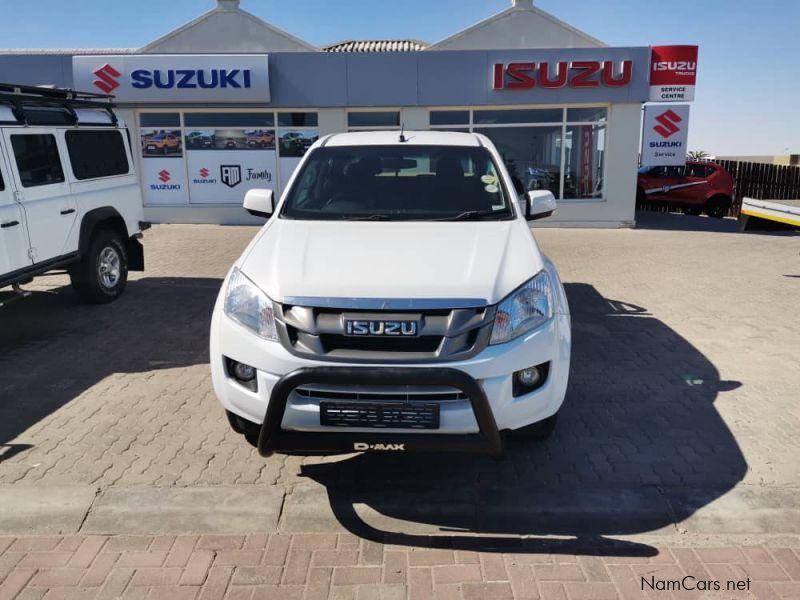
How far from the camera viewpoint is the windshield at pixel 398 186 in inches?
175

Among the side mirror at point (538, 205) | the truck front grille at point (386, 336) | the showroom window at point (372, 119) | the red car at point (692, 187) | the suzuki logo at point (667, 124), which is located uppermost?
the showroom window at point (372, 119)

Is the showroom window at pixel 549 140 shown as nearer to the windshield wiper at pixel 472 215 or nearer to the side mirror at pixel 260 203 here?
the side mirror at pixel 260 203

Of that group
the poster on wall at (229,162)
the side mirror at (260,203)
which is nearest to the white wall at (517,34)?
the poster on wall at (229,162)

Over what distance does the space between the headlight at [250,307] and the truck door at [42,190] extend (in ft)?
13.5

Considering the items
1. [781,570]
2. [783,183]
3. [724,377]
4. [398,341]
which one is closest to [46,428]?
[398,341]

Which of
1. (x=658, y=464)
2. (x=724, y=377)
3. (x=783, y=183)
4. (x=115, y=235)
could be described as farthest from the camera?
(x=783, y=183)

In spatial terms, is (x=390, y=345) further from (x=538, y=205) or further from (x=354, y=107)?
(x=354, y=107)

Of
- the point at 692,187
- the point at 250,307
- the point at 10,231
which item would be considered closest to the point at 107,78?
the point at 10,231

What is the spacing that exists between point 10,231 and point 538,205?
15.9 ft

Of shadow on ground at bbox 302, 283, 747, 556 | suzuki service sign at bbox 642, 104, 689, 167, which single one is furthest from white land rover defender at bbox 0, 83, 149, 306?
suzuki service sign at bbox 642, 104, 689, 167

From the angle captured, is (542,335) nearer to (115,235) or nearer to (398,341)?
(398,341)

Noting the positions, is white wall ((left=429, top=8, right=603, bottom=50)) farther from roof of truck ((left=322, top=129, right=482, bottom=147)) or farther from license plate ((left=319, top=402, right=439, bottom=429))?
license plate ((left=319, top=402, right=439, bottom=429))

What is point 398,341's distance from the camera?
10.4 feet

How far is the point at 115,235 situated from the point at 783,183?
2141 cm
